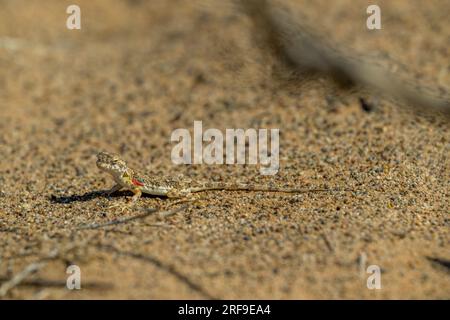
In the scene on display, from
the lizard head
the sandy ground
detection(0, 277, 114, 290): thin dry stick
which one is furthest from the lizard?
detection(0, 277, 114, 290): thin dry stick

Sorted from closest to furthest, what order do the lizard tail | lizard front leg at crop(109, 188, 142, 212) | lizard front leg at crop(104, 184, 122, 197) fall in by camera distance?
lizard front leg at crop(109, 188, 142, 212) < the lizard tail < lizard front leg at crop(104, 184, 122, 197)

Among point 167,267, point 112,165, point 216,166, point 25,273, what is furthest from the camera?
point 216,166

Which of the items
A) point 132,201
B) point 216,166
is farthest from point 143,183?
point 216,166

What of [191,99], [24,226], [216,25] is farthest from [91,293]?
[216,25]

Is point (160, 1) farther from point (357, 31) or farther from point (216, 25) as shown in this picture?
point (357, 31)

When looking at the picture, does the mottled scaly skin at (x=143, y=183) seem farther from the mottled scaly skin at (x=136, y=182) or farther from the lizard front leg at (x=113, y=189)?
the lizard front leg at (x=113, y=189)

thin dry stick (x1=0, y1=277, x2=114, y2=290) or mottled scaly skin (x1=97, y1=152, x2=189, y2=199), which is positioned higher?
mottled scaly skin (x1=97, y1=152, x2=189, y2=199)

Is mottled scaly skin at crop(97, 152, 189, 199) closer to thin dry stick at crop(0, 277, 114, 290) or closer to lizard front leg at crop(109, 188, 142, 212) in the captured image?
lizard front leg at crop(109, 188, 142, 212)

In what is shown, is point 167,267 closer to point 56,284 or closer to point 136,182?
point 56,284
